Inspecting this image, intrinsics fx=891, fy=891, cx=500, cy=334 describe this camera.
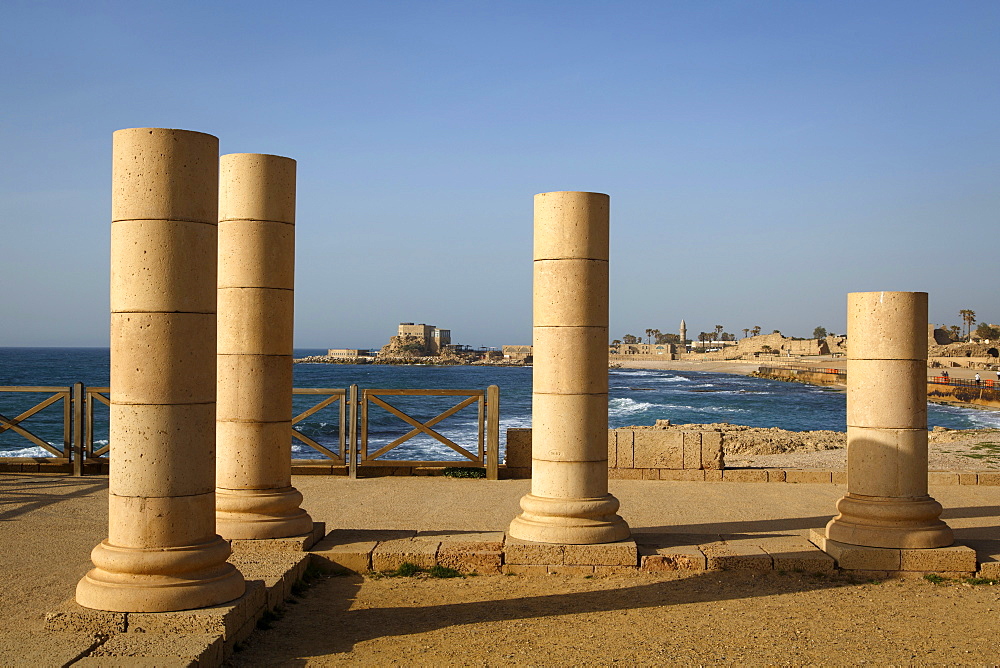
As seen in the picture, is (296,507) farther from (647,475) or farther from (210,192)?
(647,475)

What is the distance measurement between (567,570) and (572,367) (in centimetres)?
198

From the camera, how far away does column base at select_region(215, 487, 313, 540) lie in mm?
8875

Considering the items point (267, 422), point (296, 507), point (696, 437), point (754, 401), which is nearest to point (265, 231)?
point (267, 422)

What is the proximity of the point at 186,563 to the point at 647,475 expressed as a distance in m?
9.32

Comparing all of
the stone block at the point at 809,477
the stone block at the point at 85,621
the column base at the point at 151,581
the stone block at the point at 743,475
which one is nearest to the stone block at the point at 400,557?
the column base at the point at 151,581

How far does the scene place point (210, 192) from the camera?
A: 673 centimetres

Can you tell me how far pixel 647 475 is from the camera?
47.6 ft

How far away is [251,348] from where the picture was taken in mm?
9164

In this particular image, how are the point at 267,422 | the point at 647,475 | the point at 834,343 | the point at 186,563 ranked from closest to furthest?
the point at 186,563
the point at 267,422
the point at 647,475
the point at 834,343

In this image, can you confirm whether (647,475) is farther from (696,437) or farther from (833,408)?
(833,408)

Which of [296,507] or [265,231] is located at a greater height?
[265,231]

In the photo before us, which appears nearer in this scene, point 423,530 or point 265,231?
point 265,231

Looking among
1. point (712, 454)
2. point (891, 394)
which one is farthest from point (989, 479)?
point (891, 394)

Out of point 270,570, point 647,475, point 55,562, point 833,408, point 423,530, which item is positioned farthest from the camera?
point 833,408
